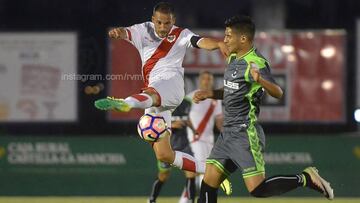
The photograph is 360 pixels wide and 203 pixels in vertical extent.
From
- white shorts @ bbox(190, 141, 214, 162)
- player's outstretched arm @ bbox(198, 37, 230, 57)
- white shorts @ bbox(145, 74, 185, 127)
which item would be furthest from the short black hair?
white shorts @ bbox(190, 141, 214, 162)

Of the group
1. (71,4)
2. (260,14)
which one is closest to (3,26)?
(71,4)

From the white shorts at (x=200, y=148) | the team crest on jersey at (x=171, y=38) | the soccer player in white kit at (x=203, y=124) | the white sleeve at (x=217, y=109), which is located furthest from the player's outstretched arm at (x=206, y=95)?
the white sleeve at (x=217, y=109)

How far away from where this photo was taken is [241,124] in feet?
32.4

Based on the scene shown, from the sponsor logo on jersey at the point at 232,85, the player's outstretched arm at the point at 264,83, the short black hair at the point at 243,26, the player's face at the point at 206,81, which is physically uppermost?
the short black hair at the point at 243,26

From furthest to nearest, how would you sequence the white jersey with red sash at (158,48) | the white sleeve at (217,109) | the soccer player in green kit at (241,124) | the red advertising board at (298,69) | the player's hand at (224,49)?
the red advertising board at (298,69), the white sleeve at (217,109), the white jersey with red sash at (158,48), the player's hand at (224,49), the soccer player in green kit at (241,124)

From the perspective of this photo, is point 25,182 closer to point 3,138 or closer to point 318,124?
point 3,138

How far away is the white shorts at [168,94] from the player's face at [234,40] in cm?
146

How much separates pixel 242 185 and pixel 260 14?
2637 mm

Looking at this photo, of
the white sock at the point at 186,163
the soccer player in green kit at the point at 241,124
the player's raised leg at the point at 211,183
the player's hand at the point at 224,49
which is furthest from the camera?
the white sock at the point at 186,163

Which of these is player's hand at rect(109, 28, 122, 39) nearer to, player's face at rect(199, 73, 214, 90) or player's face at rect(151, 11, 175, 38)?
player's face at rect(151, 11, 175, 38)

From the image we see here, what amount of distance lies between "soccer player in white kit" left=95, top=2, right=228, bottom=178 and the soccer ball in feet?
0.38

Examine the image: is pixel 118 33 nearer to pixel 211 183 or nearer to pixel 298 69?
pixel 211 183

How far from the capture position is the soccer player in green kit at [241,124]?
32.2 ft

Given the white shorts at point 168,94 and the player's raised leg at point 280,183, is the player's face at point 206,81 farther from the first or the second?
the player's raised leg at point 280,183
